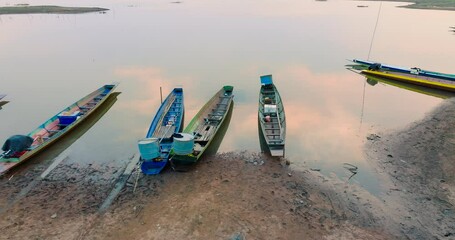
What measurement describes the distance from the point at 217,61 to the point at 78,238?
63.9 ft

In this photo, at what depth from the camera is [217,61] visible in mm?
25672

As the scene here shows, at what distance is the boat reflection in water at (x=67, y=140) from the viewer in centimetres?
1223

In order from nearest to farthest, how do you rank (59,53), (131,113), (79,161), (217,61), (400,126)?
(79,161)
(400,126)
(131,113)
(217,61)
(59,53)

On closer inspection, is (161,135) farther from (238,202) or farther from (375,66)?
(375,66)

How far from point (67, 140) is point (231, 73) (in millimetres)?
12506

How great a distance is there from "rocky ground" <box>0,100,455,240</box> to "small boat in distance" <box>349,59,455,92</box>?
9.64 m

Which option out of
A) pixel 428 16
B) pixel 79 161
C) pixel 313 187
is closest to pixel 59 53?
pixel 79 161

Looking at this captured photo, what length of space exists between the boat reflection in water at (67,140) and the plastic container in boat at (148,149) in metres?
4.90

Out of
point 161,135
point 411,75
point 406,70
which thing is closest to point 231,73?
point 161,135

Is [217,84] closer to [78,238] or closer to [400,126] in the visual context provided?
[400,126]

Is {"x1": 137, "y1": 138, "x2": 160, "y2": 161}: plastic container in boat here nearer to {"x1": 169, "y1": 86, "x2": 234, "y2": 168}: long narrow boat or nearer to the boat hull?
{"x1": 169, "y1": 86, "x2": 234, "y2": 168}: long narrow boat

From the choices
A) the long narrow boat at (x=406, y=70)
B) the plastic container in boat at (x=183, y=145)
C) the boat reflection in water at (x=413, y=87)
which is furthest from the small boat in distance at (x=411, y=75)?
the plastic container in boat at (x=183, y=145)

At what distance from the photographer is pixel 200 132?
13633mm

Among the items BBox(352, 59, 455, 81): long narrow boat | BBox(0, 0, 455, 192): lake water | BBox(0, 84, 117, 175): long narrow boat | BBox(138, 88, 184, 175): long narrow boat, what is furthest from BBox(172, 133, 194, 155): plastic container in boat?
BBox(352, 59, 455, 81): long narrow boat
